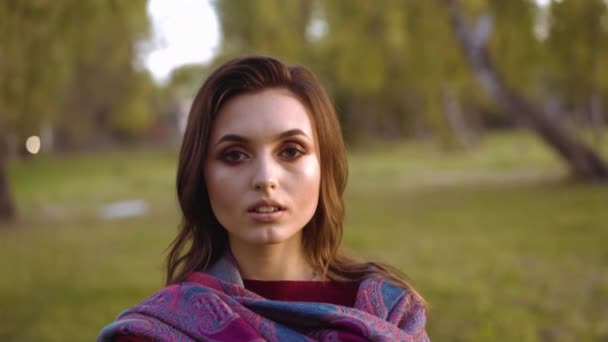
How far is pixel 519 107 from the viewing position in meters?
9.95

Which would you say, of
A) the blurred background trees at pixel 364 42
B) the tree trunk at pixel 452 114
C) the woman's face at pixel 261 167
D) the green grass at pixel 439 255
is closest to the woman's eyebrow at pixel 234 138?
the woman's face at pixel 261 167

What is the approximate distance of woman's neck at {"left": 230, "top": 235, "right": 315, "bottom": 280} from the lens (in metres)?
1.44

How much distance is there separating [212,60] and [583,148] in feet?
37.8

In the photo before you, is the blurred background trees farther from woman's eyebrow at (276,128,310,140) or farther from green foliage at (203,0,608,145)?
woman's eyebrow at (276,128,310,140)

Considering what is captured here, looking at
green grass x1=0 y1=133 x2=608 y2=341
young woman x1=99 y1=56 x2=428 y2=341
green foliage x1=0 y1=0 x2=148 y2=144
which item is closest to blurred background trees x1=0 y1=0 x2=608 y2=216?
green foliage x1=0 y1=0 x2=148 y2=144

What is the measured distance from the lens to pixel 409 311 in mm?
1423

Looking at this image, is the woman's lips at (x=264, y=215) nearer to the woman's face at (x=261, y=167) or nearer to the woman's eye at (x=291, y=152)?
the woman's face at (x=261, y=167)

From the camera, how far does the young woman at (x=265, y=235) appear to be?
49.5 inches

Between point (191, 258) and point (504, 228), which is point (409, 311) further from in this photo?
point (504, 228)

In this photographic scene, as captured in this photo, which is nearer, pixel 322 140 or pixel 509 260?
pixel 322 140

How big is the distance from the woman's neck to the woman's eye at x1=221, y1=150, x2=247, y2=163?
181mm

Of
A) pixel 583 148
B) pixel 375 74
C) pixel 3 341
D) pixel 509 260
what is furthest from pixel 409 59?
pixel 3 341

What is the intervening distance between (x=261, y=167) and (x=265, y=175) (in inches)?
0.7

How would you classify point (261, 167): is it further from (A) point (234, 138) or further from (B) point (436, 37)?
(B) point (436, 37)
